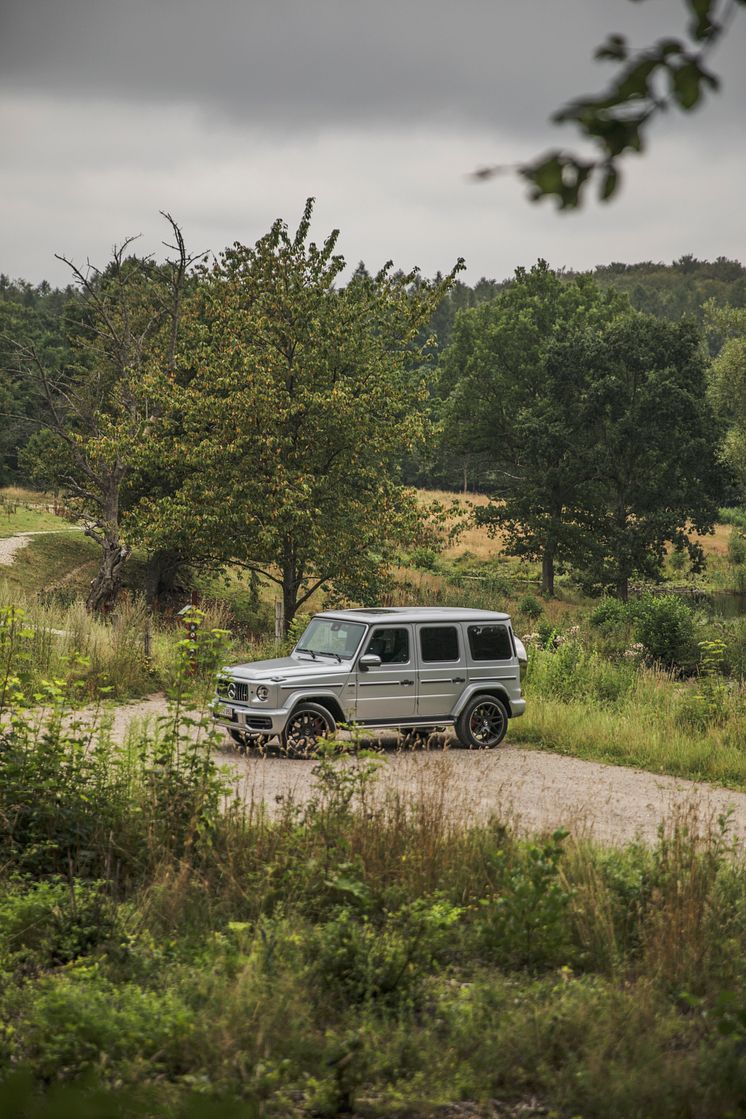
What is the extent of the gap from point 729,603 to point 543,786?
39.6 meters

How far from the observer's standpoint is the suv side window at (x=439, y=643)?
1482cm

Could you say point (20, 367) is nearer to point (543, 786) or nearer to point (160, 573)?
point (160, 573)

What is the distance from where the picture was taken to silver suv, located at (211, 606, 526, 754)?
45.4ft

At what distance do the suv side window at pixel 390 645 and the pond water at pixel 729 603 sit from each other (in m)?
31.1

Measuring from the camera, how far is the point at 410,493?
30.0m

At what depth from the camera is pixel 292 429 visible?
27797 millimetres

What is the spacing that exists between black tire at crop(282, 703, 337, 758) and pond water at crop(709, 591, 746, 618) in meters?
32.1

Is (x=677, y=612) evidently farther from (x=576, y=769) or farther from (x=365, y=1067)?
(x=365, y=1067)

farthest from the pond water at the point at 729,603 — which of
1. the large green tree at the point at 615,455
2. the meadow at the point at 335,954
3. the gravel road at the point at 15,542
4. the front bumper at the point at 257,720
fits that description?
the meadow at the point at 335,954

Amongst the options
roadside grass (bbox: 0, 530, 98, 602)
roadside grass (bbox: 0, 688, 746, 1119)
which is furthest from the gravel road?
roadside grass (bbox: 0, 688, 746, 1119)

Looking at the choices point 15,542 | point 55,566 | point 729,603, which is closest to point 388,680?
A: point 55,566

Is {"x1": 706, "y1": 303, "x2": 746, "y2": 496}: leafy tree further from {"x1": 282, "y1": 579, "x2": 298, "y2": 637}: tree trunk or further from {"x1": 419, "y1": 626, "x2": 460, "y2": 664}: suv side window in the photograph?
{"x1": 419, "y1": 626, "x2": 460, "y2": 664}: suv side window

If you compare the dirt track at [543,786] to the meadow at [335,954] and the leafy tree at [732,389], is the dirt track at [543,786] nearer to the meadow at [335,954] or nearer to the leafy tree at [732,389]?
the meadow at [335,954]

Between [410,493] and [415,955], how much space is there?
24399 mm
